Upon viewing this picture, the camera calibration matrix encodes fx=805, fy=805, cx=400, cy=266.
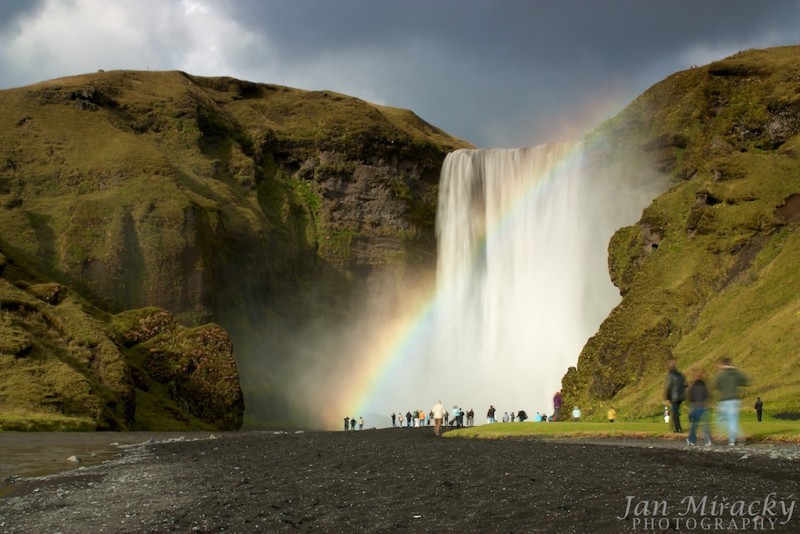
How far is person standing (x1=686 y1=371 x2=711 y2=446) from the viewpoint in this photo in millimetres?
22445

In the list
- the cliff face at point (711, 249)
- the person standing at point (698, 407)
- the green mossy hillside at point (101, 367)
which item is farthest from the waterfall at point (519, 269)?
the person standing at point (698, 407)

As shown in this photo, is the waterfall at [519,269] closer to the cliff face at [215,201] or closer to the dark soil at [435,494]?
the cliff face at [215,201]

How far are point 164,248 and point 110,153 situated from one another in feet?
63.2

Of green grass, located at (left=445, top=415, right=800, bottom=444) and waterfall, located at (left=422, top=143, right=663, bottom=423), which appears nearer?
green grass, located at (left=445, top=415, right=800, bottom=444)

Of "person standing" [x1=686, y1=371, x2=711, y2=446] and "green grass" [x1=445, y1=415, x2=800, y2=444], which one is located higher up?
"person standing" [x1=686, y1=371, x2=711, y2=446]

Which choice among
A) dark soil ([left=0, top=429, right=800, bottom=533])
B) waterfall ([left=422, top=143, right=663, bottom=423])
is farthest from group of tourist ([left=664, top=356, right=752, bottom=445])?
waterfall ([left=422, top=143, right=663, bottom=423])

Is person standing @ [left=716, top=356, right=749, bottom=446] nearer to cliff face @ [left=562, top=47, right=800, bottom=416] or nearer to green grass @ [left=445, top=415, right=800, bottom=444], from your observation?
green grass @ [left=445, top=415, right=800, bottom=444]

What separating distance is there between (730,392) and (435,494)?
429 inches

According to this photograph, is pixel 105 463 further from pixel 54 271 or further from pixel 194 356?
pixel 54 271

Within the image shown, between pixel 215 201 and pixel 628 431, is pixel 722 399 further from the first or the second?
pixel 215 201

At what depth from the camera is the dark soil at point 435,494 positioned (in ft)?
37.8

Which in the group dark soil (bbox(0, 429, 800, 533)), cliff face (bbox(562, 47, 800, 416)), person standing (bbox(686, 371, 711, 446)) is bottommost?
dark soil (bbox(0, 429, 800, 533))

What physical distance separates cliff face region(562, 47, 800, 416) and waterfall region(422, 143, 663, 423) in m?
8.78

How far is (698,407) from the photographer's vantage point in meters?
22.9
